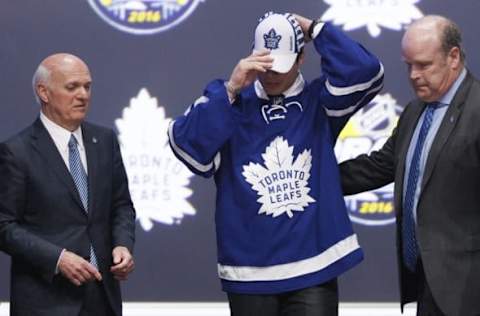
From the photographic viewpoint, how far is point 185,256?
4141mm

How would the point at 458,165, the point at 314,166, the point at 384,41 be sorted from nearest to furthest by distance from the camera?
the point at 458,165
the point at 314,166
the point at 384,41

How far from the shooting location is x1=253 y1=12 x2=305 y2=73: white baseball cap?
117 inches

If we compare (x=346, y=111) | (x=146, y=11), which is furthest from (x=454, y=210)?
(x=146, y=11)

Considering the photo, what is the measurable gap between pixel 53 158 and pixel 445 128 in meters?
1.06

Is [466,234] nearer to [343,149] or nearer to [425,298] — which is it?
[425,298]

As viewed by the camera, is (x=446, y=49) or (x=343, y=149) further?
(x=343, y=149)

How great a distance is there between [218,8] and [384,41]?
61 centimetres

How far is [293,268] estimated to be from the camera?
2926mm

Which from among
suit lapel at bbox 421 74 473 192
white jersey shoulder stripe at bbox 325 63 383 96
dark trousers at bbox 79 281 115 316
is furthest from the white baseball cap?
dark trousers at bbox 79 281 115 316

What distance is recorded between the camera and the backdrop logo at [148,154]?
4.09 m

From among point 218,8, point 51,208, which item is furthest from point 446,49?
point 218,8

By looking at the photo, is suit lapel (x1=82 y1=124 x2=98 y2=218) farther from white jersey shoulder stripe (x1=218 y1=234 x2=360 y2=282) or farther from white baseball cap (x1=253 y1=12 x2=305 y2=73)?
white baseball cap (x1=253 y1=12 x2=305 y2=73)

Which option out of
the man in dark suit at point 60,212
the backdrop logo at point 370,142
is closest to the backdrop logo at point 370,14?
the backdrop logo at point 370,142

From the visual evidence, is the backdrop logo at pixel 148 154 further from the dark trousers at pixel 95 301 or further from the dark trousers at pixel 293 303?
the dark trousers at pixel 293 303
